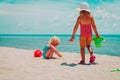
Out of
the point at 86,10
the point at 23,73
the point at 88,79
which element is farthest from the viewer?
the point at 86,10

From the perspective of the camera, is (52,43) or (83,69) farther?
(52,43)

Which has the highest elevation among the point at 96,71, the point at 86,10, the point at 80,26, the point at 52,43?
the point at 86,10

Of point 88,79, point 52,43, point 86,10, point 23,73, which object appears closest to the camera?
point 88,79

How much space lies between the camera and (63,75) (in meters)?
5.66

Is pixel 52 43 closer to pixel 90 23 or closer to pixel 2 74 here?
pixel 90 23

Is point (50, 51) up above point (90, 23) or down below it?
below

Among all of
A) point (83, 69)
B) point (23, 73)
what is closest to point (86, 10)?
point (83, 69)

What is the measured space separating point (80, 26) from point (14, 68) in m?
2.58

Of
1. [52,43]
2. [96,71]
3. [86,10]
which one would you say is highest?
[86,10]

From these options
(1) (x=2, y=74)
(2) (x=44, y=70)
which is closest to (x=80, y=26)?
(2) (x=44, y=70)

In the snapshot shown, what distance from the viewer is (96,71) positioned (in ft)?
20.6

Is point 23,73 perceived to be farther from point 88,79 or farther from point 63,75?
point 88,79

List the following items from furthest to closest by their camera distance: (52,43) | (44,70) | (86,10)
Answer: (52,43) < (86,10) < (44,70)

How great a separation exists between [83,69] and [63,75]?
103 cm
